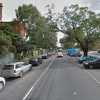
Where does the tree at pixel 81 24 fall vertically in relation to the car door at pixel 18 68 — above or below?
above

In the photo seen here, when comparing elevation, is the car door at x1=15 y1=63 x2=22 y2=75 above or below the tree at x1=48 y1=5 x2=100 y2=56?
below

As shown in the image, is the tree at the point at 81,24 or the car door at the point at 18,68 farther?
the tree at the point at 81,24

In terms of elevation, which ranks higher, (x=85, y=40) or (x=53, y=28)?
(x=53, y=28)

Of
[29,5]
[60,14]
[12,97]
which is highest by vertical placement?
[29,5]

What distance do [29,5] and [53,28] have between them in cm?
1501

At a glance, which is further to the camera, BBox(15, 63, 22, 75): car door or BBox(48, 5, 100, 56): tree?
BBox(48, 5, 100, 56): tree

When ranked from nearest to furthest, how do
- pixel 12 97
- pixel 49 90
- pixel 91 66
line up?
1. pixel 12 97
2. pixel 49 90
3. pixel 91 66

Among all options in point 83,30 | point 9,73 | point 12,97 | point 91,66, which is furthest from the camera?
point 83,30

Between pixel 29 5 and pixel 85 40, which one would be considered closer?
pixel 85 40

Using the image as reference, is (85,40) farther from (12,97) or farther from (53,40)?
(53,40)

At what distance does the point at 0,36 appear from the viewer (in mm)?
24156

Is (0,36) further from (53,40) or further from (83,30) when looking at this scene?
(53,40)

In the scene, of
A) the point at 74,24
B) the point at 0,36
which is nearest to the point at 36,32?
the point at 74,24

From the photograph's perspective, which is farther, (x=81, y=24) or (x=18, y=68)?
(x=81, y=24)
